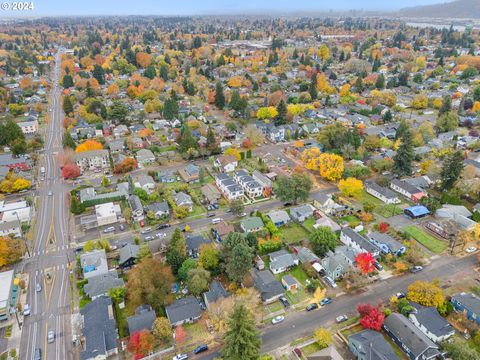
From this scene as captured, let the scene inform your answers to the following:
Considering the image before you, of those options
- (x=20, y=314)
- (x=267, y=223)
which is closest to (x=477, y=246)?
(x=267, y=223)

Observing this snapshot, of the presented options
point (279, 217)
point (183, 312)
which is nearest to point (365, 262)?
point (279, 217)

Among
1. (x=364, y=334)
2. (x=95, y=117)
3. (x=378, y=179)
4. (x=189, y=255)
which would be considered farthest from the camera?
(x=95, y=117)

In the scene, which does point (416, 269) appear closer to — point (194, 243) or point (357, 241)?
point (357, 241)

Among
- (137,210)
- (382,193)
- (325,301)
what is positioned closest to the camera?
(325,301)

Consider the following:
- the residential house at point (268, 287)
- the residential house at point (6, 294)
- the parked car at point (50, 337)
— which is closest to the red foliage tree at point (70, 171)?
the residential house at point (6, 294)

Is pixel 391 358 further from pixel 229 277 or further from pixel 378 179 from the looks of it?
pixel 378 179

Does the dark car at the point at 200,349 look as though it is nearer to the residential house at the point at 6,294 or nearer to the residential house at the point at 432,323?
the residential house at the point at 6,294

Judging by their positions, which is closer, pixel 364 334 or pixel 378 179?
pixel 364 334
